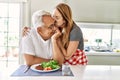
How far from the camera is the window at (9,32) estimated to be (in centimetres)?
314

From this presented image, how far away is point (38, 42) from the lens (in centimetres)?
174

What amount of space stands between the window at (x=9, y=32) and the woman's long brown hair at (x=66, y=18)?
1.54 metres

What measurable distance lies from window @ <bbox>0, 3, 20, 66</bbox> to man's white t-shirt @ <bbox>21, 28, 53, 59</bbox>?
58.4 inches

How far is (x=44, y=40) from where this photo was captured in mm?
1768

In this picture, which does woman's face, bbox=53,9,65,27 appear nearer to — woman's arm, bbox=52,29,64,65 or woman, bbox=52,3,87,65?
woman, bbox=52,3,87,65

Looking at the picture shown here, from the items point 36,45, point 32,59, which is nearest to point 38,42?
point 36,45

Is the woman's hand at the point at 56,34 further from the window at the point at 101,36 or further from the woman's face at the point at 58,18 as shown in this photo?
the window at the point at 101,36

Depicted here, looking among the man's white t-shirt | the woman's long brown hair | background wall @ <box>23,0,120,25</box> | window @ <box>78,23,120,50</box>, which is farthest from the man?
window @ <box>78,23,120,50</box>

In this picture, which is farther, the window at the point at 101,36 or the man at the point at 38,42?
the window at the point at 101,36

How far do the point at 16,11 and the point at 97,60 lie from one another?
1.67m

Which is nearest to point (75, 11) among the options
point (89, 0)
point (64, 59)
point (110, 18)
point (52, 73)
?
point (89, 0)

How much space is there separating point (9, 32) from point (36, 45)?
164 cm

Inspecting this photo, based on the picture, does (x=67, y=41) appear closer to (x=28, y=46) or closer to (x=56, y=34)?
(x=56, y=34)

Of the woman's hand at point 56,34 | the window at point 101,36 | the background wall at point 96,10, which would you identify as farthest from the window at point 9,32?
the woman's hand at point 56,34
